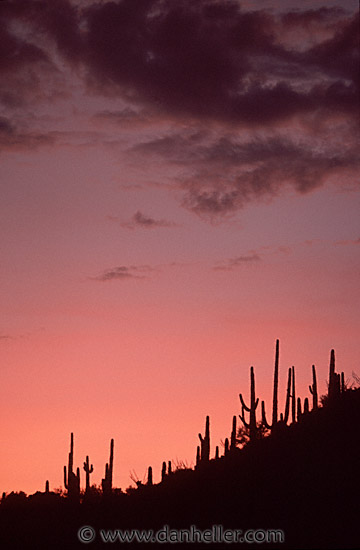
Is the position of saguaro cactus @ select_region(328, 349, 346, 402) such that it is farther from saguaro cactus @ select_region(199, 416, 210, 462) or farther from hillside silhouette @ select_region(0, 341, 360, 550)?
saguaro cactus @ select_region(199, 416, 210, 462)

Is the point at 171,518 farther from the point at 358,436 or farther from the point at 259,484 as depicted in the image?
the point at 358,436

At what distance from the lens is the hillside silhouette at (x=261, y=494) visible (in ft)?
89.6

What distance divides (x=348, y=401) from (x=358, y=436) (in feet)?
15.2

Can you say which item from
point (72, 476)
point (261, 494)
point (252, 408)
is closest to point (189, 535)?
point (261, 494)

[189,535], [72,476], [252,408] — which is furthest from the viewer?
[72,476]

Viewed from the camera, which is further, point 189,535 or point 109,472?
point 109,472

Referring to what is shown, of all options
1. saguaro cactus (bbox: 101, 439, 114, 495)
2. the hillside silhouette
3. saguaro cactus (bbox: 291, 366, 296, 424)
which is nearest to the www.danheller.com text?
Result: the hillside silhouette

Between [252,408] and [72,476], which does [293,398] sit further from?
[72,476]

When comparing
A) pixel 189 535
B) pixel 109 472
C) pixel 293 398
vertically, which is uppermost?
pixel 293 398

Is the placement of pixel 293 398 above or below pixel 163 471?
above

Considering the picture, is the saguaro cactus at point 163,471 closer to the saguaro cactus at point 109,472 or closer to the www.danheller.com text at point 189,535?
the saguaro cactus at point 109,472

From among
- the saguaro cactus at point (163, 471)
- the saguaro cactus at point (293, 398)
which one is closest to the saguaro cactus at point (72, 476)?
the saguaro cactus at point (163, 471)

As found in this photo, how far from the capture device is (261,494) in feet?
98.9

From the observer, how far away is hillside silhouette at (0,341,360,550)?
2731 cm
